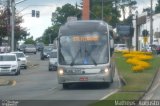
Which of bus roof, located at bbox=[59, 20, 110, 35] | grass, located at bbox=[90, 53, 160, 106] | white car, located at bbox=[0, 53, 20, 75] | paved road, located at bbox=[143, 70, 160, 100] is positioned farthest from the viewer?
white car, located at bbox=[0, 53, 20, 75]

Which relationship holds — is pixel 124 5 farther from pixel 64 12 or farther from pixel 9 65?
pixel 9 65

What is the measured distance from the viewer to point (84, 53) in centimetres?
3381

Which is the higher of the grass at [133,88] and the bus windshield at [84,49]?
the bus windshield at [84,49]

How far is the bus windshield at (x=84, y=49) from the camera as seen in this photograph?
1323 inches

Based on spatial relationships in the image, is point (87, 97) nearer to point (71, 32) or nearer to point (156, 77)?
point (71, 32)

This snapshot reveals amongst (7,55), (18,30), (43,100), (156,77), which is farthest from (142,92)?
(18,30)

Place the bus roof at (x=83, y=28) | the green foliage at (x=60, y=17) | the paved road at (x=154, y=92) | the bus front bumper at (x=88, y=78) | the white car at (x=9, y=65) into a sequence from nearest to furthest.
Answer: the paved road at (x=154, y=92)
the bus front bumper at (x=88, y=78)
the bus roof at (x=83, y=28)
the white car at (x=9, y=65)
the green foliage at (x=60, y=17)

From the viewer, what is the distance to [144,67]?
149 ft

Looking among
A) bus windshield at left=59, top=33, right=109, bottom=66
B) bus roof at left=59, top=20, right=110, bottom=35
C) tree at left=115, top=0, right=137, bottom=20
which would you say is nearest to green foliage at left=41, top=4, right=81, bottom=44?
tree at left=115, top=0, right=137, bottom=20

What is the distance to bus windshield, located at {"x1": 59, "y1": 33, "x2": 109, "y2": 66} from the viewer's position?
33.6 m

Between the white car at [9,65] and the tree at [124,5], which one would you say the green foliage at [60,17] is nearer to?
the tree at [124,5]

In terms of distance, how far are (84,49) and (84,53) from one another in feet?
0.67

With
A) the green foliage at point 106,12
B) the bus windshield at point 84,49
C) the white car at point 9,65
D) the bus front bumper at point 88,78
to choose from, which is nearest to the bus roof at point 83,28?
the bus windshield at point 84,49

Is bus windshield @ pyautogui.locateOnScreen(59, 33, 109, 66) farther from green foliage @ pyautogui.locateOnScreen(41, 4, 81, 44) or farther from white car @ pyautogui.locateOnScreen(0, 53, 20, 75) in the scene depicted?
green foliage @ pyautogui.locateOnScreen(41, 4, 81, 44)
